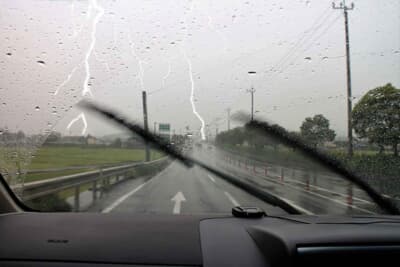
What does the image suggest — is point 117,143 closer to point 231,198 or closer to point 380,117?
point 231,198

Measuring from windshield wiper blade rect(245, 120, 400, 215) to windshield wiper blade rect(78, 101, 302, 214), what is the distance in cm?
71

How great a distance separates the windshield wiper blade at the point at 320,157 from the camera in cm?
443

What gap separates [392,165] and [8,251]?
13.3ft

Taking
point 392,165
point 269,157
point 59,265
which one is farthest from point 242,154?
point 59,265

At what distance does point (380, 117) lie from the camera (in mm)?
4562

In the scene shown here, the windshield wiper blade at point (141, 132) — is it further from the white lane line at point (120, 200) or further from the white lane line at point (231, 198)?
the white lane line at point (120, 200)

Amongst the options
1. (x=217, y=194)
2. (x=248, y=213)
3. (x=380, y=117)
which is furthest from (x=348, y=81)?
(x=217, y=194)

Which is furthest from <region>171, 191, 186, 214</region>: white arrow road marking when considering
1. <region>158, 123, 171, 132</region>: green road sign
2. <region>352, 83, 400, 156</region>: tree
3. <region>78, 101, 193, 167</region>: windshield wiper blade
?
<region>352, 83, 400, 156</region>: tree

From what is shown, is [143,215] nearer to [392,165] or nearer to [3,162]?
[3,162]

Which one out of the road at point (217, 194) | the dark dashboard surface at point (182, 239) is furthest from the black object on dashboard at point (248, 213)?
the road at point (217, 194)

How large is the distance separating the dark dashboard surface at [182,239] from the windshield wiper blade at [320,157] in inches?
32.3

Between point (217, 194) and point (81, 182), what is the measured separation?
7.41 feet

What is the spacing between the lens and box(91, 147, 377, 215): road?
17.2 feet

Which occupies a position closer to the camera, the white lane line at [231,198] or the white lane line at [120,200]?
the white lane line at [231,198]
